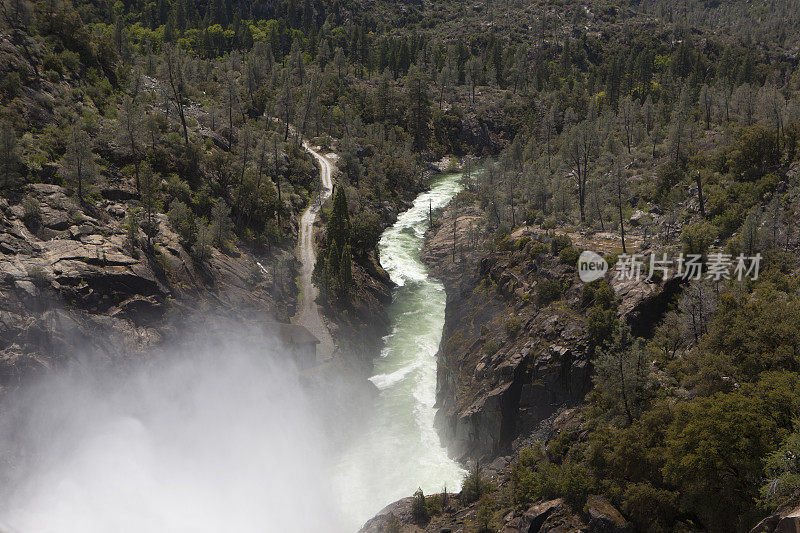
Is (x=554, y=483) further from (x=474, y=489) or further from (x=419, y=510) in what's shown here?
(x=419, y=510)

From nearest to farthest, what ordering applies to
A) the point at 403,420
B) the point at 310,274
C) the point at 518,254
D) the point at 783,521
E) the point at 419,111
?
the point at 783,521, the point at 403,420, the point at 518,254, the point at 310,274, the point at 419,111

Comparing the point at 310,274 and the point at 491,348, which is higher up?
the point at 491,348

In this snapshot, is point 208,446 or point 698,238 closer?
point 698,238

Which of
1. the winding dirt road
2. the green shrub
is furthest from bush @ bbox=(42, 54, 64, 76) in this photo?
the green shrub

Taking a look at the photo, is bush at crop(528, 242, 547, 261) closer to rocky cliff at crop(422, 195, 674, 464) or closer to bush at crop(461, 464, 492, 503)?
rocky cliff at crop(422, 195, 674, 464)

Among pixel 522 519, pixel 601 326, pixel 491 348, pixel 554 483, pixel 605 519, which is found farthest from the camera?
pixel 491 348

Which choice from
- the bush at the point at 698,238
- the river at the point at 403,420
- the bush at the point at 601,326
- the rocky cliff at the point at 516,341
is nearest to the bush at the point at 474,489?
the rocky cliff at the point at 516,341

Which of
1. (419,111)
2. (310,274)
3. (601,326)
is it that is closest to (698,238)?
(601,326)

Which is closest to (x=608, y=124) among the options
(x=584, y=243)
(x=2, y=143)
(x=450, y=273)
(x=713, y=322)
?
(x=450, y=273)
